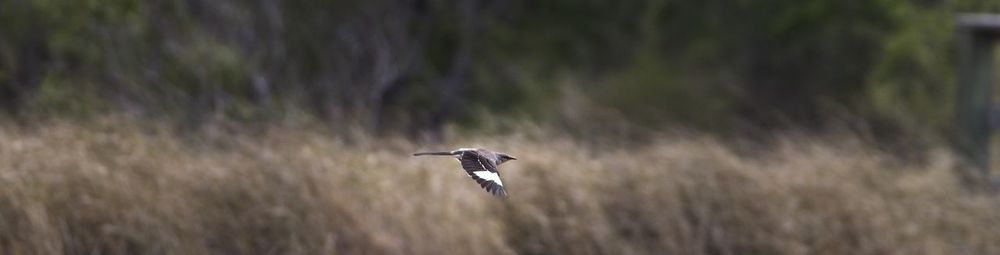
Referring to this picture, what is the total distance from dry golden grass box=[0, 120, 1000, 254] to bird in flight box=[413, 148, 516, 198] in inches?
82.3

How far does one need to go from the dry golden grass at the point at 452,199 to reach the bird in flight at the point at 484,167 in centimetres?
209

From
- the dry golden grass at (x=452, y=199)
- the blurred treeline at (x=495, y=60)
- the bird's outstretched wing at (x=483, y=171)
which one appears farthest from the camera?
the blurred treeline at (x=495, y=60)

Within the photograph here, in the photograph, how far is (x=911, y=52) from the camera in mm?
11164

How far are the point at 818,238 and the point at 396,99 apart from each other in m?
5.96

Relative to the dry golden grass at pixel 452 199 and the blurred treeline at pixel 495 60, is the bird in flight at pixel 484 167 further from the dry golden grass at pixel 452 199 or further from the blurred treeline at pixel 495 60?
the blurred treeline at pixel 495 60

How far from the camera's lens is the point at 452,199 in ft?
21.1

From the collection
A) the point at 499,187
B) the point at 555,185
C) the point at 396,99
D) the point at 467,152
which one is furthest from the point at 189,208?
the point at 396,99

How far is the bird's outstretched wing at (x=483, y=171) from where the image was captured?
11.8ft

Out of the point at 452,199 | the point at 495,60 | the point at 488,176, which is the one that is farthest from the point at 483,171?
the point at 495,60

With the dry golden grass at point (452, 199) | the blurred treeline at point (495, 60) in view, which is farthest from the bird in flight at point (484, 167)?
the blurred treeline at point (495, 60)

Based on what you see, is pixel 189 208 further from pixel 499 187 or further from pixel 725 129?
pixel 725 129

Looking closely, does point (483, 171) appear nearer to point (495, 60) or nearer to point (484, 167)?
point (484, 167)

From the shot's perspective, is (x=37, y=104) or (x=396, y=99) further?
(x=396, y=99)

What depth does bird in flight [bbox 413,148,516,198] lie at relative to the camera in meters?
3.61
